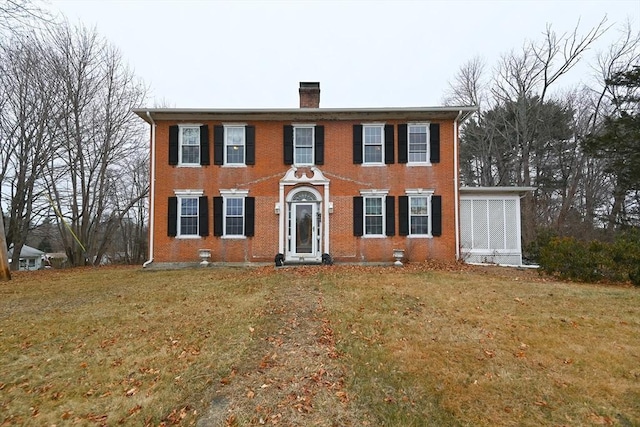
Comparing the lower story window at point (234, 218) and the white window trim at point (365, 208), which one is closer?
the white window trim at point (365, 208)

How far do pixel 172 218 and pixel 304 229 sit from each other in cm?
485

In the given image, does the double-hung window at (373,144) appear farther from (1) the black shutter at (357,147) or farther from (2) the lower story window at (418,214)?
(2) the lower story window at (418,214)

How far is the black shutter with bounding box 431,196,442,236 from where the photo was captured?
551 inches

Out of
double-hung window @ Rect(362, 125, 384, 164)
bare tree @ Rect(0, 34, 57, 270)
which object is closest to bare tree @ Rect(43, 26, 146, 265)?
bare tree @ Rect(0, 34, 57, 270)

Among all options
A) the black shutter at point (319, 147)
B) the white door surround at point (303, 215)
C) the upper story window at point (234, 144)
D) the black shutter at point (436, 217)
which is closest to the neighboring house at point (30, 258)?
the upper story window at point (234, 144)

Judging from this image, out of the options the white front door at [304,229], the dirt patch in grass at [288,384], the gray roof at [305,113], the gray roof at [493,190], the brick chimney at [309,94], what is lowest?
the dirt patch in grass at [288,384]

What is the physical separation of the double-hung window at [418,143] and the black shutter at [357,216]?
2.49 metres

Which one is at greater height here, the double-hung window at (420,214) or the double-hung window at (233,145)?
the double-hung window at (233,145)

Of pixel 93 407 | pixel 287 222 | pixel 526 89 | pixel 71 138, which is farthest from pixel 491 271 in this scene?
pixel 71 138

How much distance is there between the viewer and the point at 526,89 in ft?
79.4

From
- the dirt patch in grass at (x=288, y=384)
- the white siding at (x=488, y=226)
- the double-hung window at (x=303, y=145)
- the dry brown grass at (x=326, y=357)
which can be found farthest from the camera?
the white siding at (x=488, y=226)

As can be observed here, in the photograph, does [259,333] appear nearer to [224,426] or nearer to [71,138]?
[224,426]

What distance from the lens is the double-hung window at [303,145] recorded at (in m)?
14.3

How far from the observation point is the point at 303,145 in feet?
47.1
